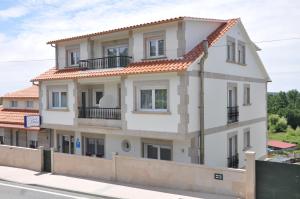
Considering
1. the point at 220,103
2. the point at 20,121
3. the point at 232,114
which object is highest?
the point at 220,103

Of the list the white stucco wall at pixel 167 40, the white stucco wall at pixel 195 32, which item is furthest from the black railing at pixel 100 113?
the white stucco wall at pixel 195 32

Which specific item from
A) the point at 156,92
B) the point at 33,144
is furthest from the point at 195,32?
the point at 33,144

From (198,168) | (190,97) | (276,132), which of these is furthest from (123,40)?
(276,132)

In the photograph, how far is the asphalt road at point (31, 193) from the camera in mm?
15016

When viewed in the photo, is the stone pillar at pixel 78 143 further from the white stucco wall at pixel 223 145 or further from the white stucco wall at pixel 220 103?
the white stucco wall at pixel 220 103

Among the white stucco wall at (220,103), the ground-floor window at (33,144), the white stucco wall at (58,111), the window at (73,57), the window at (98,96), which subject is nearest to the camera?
the white stucco wall at (220,103)

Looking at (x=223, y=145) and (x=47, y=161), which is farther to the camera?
(x=47, y=161)

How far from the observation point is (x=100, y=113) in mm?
20281

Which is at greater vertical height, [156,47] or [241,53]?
[241,53]

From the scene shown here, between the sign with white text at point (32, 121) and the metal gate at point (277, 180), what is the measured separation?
1420 cm

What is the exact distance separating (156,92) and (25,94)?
1516 cm

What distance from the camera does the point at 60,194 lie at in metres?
15.5

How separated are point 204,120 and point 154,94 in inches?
106

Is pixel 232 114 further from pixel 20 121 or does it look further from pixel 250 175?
pixel 20 121
